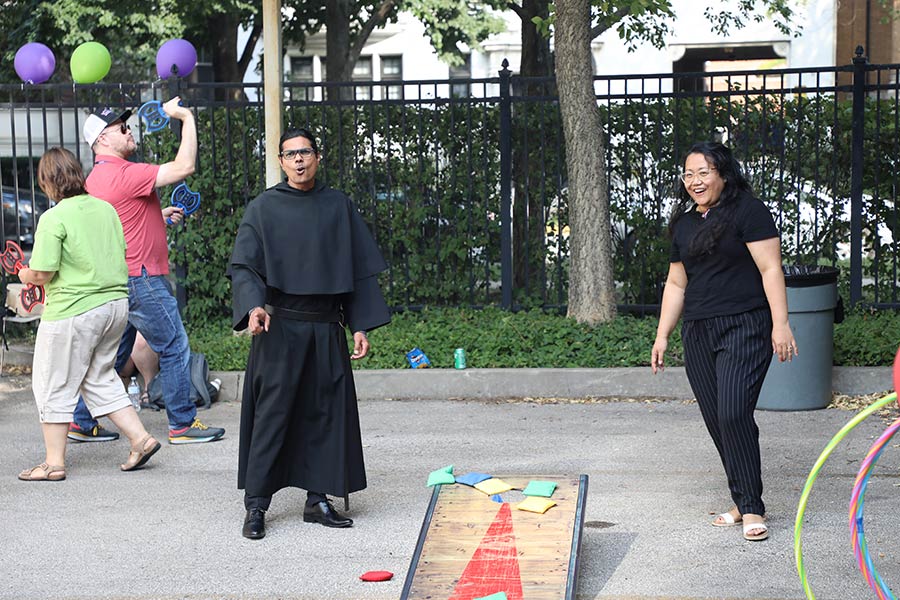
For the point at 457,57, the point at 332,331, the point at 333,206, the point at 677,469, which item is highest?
the point at 457,57

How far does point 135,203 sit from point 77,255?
93cm

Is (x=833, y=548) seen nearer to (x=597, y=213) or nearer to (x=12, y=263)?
(x=597, y=213)

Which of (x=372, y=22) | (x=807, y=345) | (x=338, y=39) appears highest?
(x=372, y=22)

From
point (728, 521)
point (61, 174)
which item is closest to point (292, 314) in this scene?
point (61, 174)

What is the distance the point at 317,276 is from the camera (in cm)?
596

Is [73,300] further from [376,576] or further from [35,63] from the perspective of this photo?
[35,63]

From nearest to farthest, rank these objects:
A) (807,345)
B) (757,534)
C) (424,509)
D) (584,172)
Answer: (757,534), (424,509), (807,345), (584,172)

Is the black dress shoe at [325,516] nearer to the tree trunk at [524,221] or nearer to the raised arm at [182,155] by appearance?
→ the raised arm at [182,155]

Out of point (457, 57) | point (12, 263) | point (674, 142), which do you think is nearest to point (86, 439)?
point (12, 263)

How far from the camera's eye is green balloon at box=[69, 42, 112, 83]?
1039 cm

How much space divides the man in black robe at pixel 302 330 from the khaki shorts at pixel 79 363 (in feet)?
4.44

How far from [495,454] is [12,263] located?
3698 mm

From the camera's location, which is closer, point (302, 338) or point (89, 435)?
point (302, 338)

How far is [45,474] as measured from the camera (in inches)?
282
